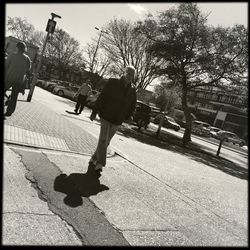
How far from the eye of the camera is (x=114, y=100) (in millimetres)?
5660

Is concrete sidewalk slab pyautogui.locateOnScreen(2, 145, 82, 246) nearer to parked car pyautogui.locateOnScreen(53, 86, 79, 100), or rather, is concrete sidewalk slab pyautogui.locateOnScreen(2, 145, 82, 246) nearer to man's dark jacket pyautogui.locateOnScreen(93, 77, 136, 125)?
man's dark jacket pyautogui.locateOnScreen(93, 77, 136, 125)

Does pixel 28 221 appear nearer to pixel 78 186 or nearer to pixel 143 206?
pixel 78 186

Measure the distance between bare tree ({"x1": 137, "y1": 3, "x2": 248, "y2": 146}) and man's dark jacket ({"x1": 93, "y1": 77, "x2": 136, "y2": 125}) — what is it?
1278cm

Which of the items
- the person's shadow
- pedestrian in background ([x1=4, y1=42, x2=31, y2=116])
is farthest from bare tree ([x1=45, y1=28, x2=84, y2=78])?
the person's shadow

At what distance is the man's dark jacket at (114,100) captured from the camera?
Answer: 5.65 m

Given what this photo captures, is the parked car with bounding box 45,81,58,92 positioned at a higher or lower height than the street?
lower

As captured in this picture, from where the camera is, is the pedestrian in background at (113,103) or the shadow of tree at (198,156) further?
the shadow of tree at (198,156)

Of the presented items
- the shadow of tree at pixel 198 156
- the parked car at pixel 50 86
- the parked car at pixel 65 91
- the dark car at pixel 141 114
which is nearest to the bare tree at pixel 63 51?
the parked car at pixel 50 86

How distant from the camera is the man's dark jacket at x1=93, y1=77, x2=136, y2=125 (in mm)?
5652

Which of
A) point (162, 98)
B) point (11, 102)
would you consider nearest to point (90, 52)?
point (162, 98)

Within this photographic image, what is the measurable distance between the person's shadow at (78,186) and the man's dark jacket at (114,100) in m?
1.00

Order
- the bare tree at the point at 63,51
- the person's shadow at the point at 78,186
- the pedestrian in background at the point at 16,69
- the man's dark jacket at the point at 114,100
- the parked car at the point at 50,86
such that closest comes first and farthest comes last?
the person's shadow at the point at 78,186 < the man's dark jacket at the point at 114,100 < the pedestrian in background at the point at 16,69 < the parked car at the point at 50,86 < the bare tree at the point at 63,51

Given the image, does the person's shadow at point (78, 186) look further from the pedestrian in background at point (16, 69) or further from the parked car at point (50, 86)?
the parked car at point (50, 86)

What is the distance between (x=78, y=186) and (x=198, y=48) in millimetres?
15374
